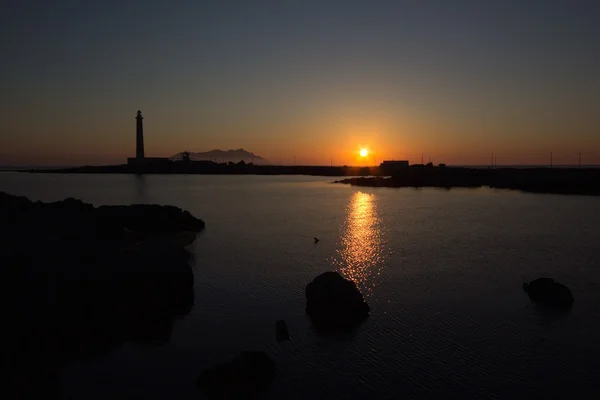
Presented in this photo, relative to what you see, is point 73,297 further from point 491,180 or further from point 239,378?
point 491,180

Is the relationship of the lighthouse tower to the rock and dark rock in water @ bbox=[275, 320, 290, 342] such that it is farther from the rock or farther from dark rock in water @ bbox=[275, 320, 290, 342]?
dark rock in water @ bbox=[275, 320, 290, 342]

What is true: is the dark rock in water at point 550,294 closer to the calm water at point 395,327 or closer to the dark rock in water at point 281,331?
the calm water at point 395,327

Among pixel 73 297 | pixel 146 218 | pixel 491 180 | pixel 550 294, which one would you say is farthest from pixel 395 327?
pixel 491 180

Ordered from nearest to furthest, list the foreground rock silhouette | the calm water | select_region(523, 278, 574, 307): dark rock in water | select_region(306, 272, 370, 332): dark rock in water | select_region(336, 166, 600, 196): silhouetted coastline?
the calm water → the foreground rock silhouette → select_region(306, 272, 370, 332): dark rock in water → select_region(523, 278, 574, 307): dark rock in water → select_region(336, 166, 600, 196): silhouetted coastline

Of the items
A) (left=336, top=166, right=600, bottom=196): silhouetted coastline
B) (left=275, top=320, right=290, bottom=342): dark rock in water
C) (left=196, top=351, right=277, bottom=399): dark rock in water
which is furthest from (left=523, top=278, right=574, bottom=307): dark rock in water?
(left=336, top=166, right=600, bottom=196): silhouetted coastline

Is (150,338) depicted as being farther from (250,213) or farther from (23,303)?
(250,213)

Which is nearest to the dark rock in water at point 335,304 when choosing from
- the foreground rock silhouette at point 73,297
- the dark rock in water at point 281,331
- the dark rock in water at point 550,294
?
the dark rock in water at point 281,331

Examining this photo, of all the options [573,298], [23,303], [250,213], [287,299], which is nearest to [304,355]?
[287,299]
